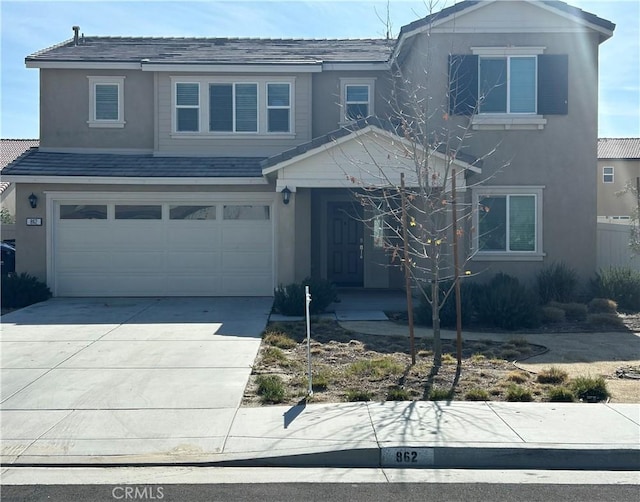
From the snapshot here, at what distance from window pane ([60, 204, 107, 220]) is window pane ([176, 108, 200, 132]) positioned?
316 centimetres

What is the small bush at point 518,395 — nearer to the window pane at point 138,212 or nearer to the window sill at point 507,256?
the window sill at point 507,256

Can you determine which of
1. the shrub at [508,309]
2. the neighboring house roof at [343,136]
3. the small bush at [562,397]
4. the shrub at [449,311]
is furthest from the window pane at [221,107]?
the small bush at [562,397]

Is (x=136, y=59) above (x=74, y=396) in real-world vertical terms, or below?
above

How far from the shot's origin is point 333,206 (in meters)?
20.4

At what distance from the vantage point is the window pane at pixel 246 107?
19625 millimetres

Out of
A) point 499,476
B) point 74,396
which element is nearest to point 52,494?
point 74,396

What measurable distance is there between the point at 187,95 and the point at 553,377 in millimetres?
13264

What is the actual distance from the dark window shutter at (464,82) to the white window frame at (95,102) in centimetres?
882

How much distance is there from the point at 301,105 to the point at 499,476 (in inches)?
564

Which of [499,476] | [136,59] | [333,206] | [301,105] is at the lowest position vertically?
[499,476]

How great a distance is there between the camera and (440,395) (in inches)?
352

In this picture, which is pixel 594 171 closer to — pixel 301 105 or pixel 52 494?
pixel 301 105

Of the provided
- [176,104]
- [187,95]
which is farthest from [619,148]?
[176,104]

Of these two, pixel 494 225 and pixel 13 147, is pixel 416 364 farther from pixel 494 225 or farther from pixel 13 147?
pixel 13 147
